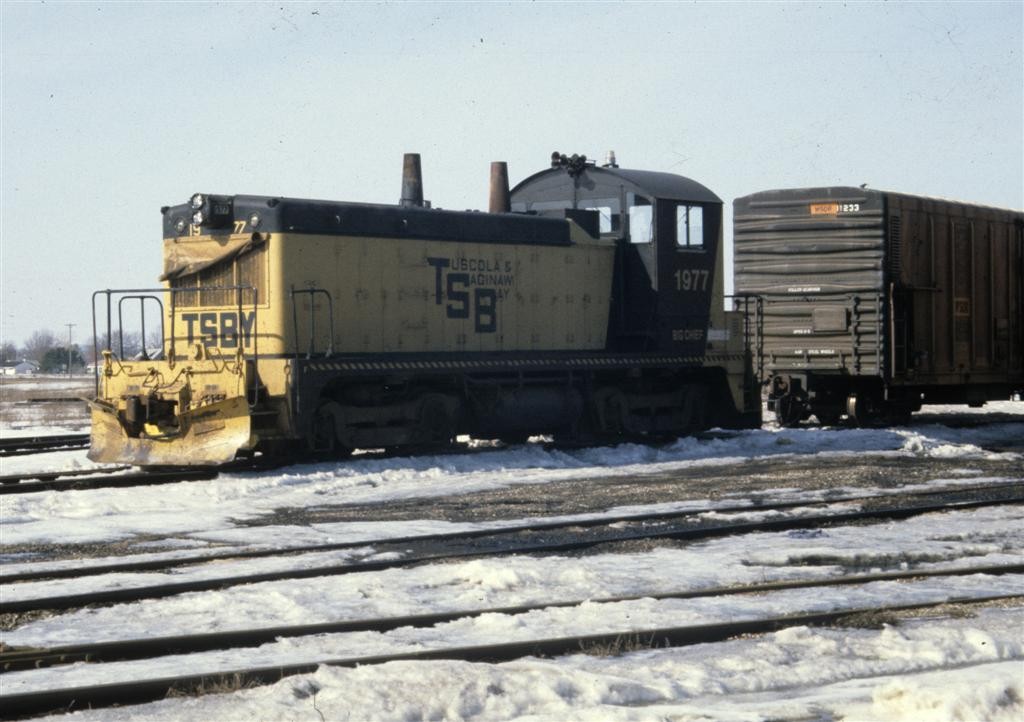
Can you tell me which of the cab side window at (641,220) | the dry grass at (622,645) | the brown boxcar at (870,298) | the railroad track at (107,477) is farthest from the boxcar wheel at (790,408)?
the dry grass at (622,645)

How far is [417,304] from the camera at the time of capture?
17750mm

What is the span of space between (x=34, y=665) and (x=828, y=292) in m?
17.0

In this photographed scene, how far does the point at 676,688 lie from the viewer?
21.0 ft

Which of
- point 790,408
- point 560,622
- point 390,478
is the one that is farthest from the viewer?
point 790,408

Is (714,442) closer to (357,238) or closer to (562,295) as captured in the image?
(562,295)

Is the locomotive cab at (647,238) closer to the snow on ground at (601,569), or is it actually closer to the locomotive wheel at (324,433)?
the locomotive wheel at (324,433)

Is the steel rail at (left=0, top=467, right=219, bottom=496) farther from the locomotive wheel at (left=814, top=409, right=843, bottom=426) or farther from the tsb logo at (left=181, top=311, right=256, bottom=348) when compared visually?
the locomotive wheel at (left=814, top=409, right=843, bottom=426)

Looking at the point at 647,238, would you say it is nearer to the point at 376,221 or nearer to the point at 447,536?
the point at 376,221

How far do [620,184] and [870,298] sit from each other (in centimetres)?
459

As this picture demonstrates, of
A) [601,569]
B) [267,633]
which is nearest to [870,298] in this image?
[601,569]

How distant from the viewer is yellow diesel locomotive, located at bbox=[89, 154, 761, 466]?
16.1 metres

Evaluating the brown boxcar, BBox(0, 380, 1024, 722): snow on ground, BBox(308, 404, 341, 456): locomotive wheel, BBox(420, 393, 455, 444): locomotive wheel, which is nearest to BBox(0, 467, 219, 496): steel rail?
BBox(0, 380, 1024, 722): snow on ground

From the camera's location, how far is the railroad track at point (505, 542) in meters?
8.68

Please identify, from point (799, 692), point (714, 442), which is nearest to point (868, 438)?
point (714, 442)
